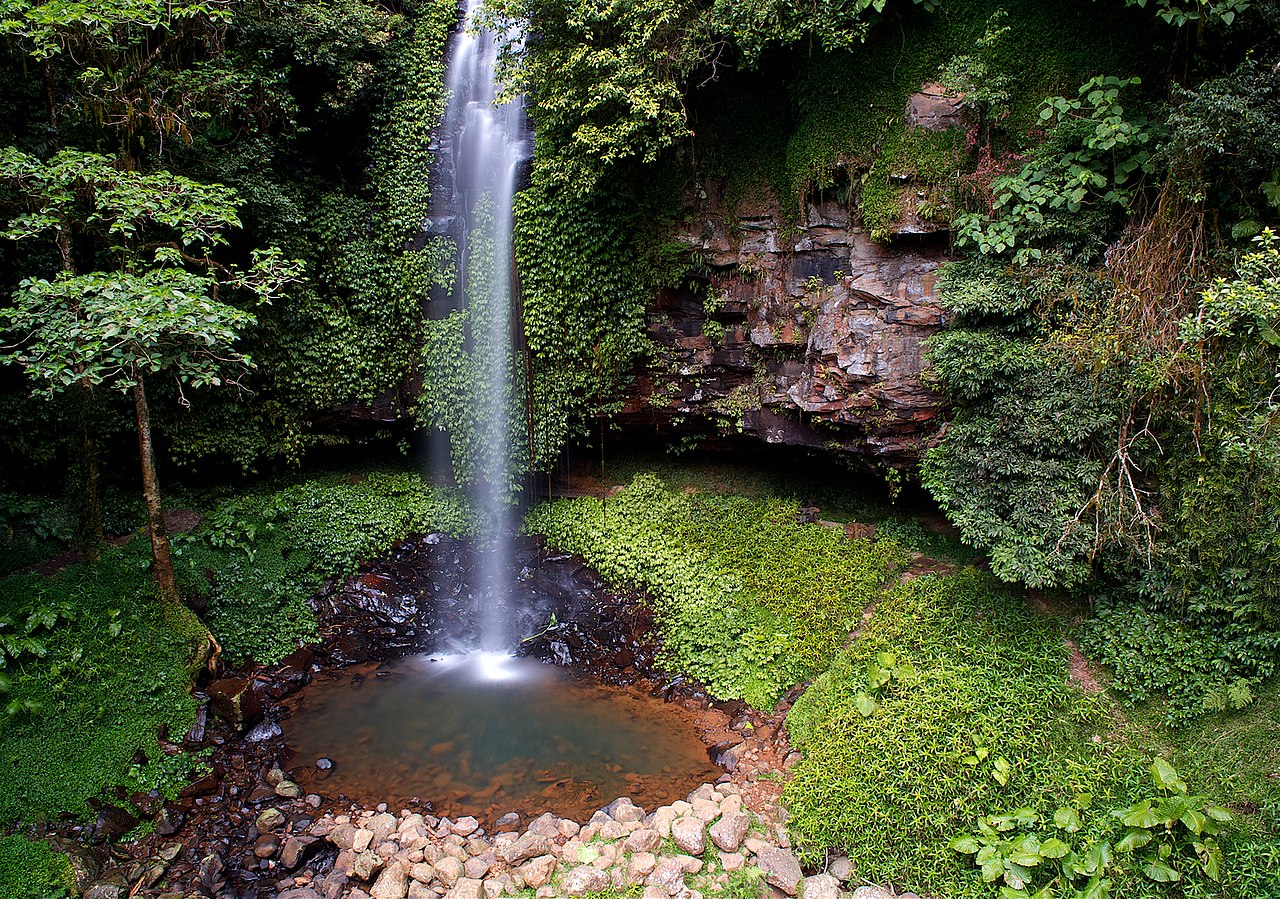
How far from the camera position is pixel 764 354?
8.91m

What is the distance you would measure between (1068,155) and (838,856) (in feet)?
22.3

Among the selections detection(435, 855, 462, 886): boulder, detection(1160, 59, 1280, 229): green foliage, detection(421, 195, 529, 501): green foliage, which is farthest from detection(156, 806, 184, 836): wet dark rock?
detection(1160, 59, 1280, 229): green foliage

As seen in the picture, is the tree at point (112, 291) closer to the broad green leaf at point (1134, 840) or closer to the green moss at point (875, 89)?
the green moss at point (875, 89)

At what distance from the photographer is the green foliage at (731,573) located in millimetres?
7551

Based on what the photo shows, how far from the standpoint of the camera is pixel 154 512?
709cm

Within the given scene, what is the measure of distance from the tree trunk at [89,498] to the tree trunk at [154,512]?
91 centimetres

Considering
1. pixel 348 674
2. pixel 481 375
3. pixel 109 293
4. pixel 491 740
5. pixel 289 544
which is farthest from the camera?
pixel 481 375

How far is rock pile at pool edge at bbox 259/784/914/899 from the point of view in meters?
5.08

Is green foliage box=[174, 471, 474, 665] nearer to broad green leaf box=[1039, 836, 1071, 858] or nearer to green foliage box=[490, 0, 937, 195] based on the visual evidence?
green foliage box=[490, 0, 937, 195]

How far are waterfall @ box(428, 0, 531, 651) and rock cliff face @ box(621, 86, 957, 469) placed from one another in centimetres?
212

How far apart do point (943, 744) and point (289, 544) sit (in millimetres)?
8460

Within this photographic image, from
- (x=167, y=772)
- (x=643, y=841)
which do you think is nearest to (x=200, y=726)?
(x=167, y=772)

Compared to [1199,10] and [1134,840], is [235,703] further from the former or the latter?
[1199,10]

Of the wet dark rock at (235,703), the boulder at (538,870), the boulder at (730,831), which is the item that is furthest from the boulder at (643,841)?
the wet dark rock at (235,703)
